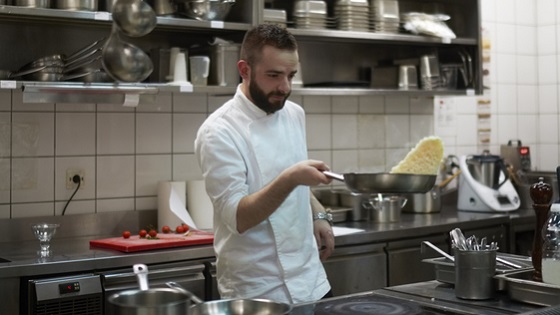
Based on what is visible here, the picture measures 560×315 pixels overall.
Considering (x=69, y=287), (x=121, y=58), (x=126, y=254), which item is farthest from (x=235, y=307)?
(x=126, y=254)

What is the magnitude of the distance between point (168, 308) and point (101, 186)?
256 centimetres

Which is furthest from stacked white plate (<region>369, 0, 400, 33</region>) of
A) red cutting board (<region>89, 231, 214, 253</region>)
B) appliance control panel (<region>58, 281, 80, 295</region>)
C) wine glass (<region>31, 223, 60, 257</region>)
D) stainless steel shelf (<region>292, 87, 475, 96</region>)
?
appliance control panel (<region>58, 281, 80, 295</region>)

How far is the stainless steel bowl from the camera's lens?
12.3 feet

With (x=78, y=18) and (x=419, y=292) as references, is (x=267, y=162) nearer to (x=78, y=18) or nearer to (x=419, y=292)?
(x=419, y=292)

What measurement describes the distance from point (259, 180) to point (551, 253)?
3.52 ft

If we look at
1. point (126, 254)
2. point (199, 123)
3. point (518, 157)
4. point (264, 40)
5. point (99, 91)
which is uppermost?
point (264, 40)

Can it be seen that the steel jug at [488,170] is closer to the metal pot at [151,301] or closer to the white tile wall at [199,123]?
the white tile wall at [199,123]

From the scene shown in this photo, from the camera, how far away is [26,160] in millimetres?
3701

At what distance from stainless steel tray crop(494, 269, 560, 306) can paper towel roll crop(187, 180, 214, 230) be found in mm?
1987

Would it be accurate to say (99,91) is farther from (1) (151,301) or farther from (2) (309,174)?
(1) (151,301)

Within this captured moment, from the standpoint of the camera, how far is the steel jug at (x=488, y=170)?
15.7ft

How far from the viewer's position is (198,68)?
3811 millimetres

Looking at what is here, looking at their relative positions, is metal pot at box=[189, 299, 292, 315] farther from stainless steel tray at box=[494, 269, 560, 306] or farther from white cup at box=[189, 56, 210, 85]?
white cup at box=[189, 56, 210, 85]

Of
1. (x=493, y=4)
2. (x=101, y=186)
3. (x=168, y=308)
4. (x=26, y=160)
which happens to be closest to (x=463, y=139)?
(x=493, y=4)
